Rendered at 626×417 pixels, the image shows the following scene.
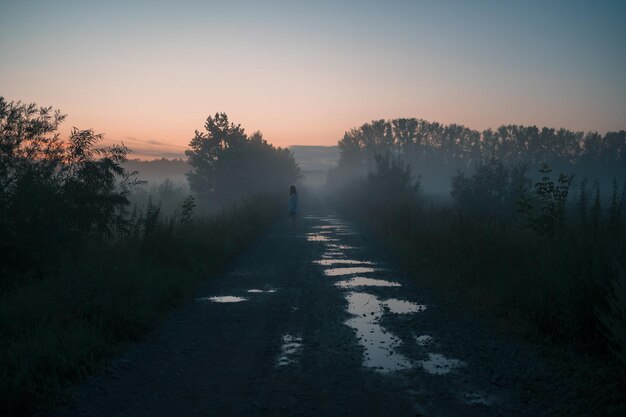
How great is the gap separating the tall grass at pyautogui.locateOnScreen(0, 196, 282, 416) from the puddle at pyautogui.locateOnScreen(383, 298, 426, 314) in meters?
4.34

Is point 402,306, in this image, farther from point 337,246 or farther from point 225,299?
point 337,246

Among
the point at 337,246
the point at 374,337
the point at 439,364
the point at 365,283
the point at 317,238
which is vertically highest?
the point at 439,364

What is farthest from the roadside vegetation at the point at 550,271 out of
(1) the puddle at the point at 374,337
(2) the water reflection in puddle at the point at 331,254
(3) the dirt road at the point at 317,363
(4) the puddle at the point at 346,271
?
(2) the water reflection in puddle at the point at 331,254

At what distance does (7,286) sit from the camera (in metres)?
8.92

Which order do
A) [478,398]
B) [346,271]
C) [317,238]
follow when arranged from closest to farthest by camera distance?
[478,398]
[346,271]
[317,238]

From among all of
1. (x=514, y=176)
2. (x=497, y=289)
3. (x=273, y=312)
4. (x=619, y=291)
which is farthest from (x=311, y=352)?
(x=514, y=176)

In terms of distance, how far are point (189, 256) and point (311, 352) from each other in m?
7.18

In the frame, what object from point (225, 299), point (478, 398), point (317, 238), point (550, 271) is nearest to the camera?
point (478, 398)

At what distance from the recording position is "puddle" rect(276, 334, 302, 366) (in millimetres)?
5875

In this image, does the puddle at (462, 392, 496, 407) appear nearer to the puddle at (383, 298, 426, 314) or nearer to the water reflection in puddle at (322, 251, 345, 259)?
the puddle at (383, 298, 426, 314)

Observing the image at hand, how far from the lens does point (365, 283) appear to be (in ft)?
36.1

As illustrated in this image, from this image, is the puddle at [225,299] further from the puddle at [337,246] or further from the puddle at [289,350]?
the puddle at [337,246]

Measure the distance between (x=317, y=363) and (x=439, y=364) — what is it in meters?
1.59

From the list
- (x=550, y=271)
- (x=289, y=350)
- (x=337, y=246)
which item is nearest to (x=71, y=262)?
(x=289, y=350)
